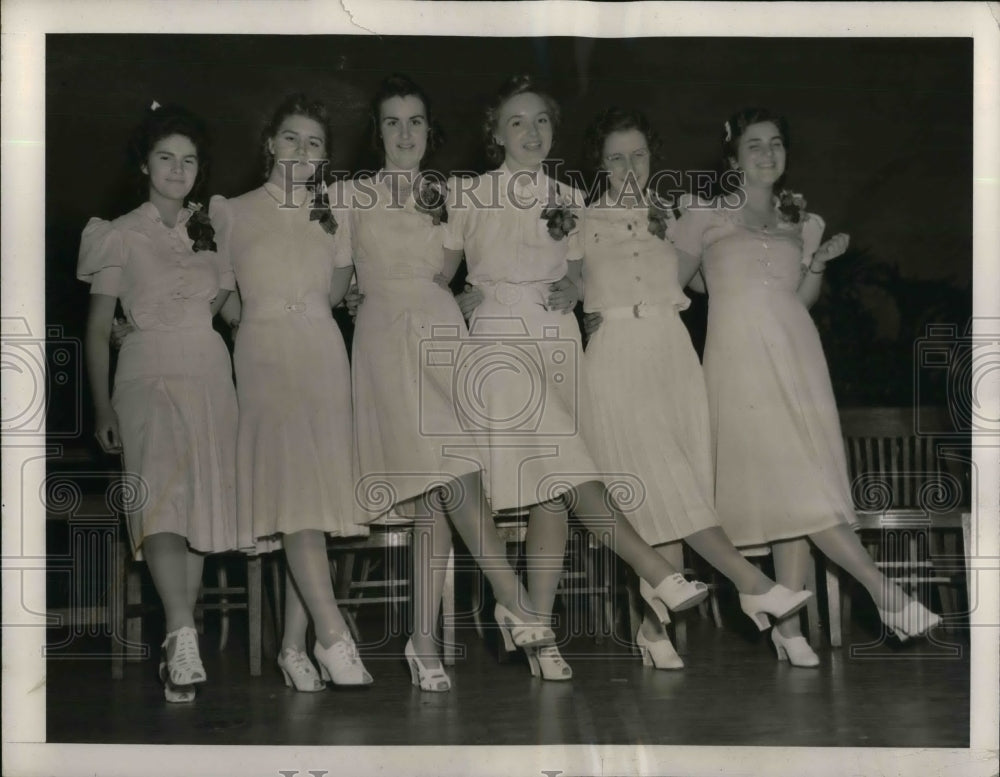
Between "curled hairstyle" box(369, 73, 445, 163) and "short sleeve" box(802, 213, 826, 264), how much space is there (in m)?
1.36

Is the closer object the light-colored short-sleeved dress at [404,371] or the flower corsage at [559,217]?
the light-colored short-sleeved dress at [404,371]

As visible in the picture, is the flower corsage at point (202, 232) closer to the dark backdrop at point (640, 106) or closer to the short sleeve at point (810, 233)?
the dark backdrop at point (640, 106)

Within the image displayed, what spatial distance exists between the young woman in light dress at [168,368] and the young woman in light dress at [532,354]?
0.88 m

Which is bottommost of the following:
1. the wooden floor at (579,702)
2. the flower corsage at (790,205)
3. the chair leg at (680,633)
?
the wooden floor at (579,702)

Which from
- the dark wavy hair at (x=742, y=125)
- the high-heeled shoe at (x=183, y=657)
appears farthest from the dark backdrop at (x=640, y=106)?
the high-heeled shoe at (x=183, y=657)

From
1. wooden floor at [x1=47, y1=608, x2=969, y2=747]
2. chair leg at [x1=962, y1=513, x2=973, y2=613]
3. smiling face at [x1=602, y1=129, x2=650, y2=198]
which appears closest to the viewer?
wooden floor at [x1=47, y1=608, x2=969, y2=747]

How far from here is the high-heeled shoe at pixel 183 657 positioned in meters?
5.18

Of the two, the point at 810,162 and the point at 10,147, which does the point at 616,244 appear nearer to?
the point at 810,162

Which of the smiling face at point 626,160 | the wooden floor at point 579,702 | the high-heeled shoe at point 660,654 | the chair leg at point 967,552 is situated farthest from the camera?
the smiling face at point 626,160

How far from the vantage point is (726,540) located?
17.9 feet

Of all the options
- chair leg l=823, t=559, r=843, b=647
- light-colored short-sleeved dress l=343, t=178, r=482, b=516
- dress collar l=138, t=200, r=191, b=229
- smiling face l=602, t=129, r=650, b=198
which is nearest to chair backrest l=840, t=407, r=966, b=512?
chair leg l=823, t=559, r=843, b=647

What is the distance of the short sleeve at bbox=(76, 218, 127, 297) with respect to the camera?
5316mm

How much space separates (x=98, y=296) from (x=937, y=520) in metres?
3.08

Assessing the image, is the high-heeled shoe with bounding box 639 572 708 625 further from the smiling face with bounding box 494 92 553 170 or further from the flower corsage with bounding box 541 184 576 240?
the smiling face with bounding box 494 92 553 170
